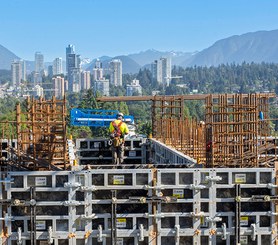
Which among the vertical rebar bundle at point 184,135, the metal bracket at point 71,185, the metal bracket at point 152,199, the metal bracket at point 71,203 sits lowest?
the metal bracket at point 71,203

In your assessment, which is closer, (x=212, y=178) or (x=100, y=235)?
(x=100, y=235)

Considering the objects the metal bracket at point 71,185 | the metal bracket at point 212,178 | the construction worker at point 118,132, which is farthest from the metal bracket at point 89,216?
the construction worker at point 118,132

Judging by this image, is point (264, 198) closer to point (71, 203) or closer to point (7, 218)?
point (71, 203)

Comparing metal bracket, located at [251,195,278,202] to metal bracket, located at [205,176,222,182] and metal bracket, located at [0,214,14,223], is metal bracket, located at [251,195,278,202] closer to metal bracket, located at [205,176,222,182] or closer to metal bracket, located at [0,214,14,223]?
metal bracket, located at [205,176,222,182]

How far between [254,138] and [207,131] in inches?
52.7

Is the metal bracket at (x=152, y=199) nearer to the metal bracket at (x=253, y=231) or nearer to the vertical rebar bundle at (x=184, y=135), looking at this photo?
the metal bracket at (x=253, y=231)

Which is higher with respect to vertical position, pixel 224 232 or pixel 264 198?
pixel 264 198

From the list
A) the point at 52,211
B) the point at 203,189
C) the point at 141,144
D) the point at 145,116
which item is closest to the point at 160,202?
the point at 203,189

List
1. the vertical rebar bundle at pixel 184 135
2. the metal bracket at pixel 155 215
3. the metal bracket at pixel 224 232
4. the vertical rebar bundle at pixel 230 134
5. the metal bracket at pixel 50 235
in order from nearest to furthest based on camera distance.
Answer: the metal bracket at pixel 50 235
the metal bracket at pixel 155 215
the metal bracket at pixel 224 232
the vertical rebar bundle at pixel 230 134
the vertical rebar bundle at pixel 184 135

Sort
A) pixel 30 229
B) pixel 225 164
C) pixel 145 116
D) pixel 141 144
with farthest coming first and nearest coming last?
1. pixel 145 116
2. pixel 141 144
3. pixel 225 164
4. pixel 30 229

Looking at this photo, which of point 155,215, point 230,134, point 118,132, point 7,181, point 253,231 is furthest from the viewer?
point 118,132

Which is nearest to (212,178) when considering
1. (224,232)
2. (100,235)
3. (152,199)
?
(224,232)

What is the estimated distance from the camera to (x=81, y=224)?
48.1 feet

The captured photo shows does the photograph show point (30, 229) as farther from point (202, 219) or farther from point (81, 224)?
point (202, 219)
